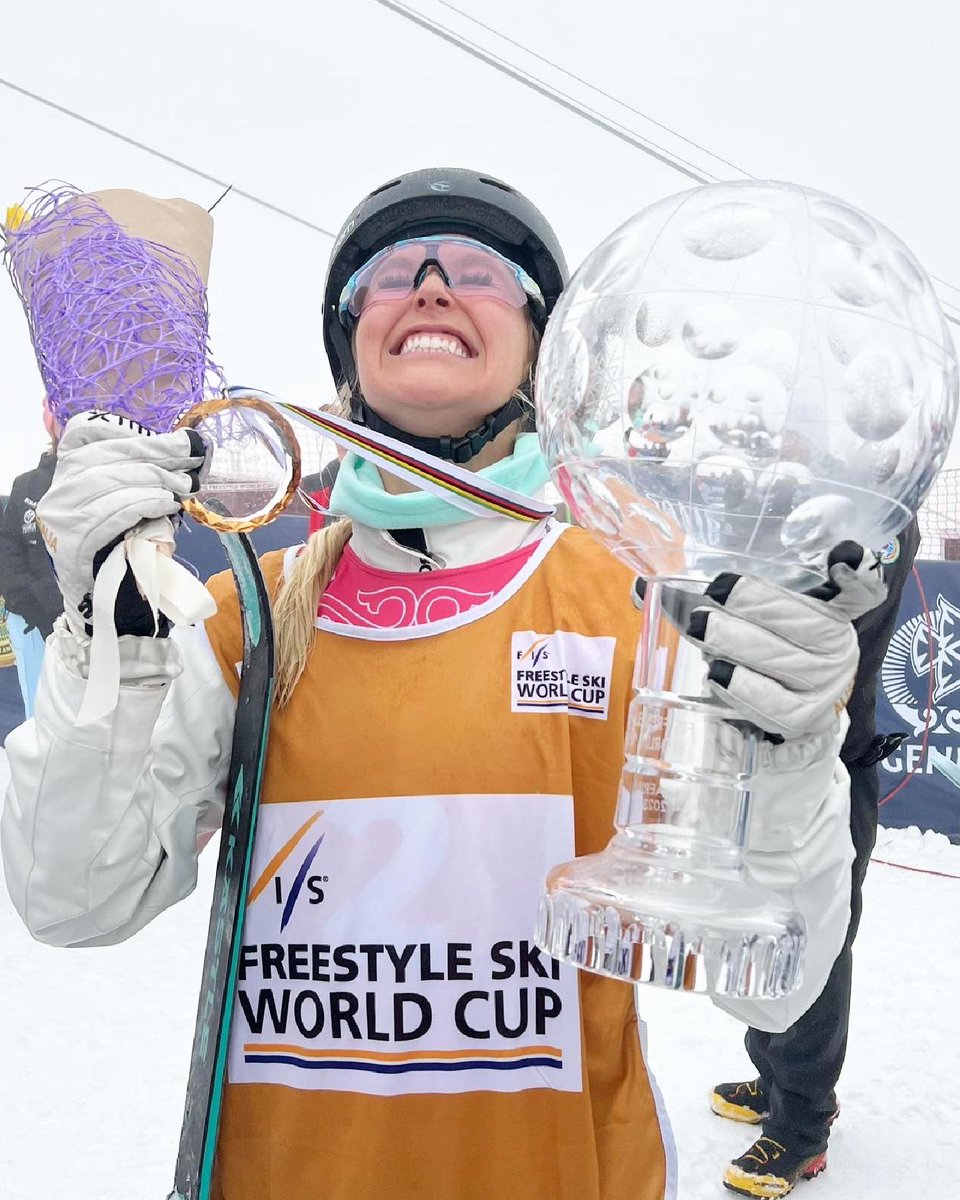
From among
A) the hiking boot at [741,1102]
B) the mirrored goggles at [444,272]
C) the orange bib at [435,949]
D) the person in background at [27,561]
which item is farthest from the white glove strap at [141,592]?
the person in background at [27,561]

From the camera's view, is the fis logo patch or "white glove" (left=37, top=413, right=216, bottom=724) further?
the fis logo patch

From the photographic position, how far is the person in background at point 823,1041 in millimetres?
2541

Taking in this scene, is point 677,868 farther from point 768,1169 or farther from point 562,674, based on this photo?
point 768,1169

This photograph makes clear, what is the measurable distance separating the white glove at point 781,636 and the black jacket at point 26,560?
3972 millimetres

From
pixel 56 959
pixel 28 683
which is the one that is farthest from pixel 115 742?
pixel 28 683

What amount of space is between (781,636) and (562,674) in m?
0.53

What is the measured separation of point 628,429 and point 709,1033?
3.23m

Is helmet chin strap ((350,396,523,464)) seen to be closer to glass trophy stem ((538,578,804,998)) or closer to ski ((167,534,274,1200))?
ski ((167,534,274,1200))

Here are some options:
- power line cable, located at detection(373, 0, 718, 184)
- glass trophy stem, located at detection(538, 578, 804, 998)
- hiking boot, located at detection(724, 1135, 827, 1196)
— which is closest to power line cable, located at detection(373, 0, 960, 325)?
power line cable, located at detection(373, 0, 718, 184)

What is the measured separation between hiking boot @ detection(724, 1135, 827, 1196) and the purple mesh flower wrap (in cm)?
232

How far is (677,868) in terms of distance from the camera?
0.88 metres

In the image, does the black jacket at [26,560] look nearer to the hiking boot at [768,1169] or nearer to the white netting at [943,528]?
the hiking boot at [768,1169]

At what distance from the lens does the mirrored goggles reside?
60.7 inches

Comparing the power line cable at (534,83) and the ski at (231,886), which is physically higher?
the power line cable at (534,83)
